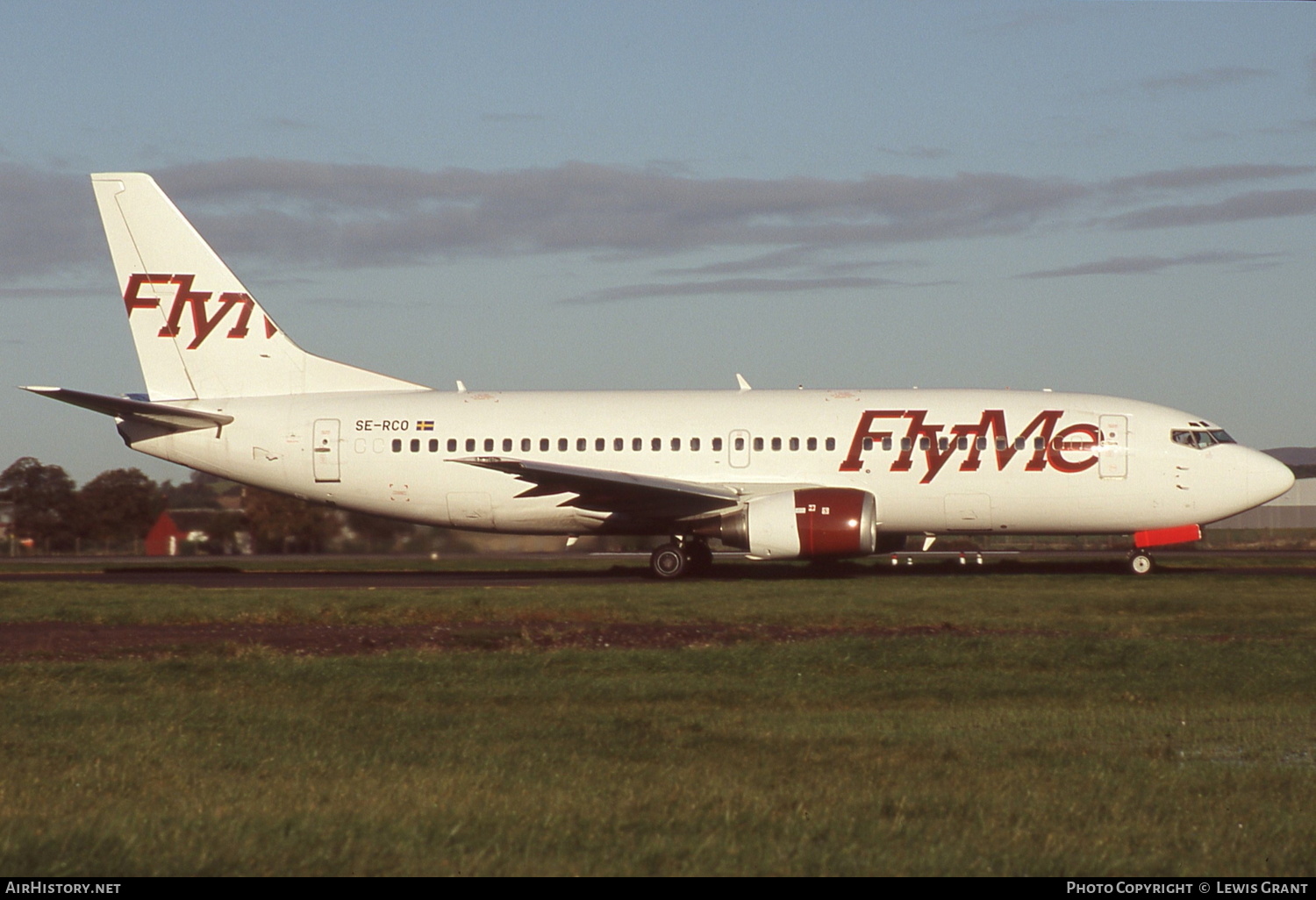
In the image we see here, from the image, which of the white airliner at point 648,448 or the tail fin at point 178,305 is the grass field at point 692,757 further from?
the tail fin at point 178,305

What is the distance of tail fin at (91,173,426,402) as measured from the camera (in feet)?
105

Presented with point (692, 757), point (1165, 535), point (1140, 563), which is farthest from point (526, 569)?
point (692, 757)

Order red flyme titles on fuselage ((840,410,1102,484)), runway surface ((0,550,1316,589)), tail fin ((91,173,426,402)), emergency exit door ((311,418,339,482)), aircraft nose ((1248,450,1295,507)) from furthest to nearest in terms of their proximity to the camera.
Answer: tail fin ((91,173,426,402)), emergency exit door ((311,418,339,482)), runway surface ((0,550,1316,589)), red flyme titles on fuselage ((840,410,1102,484)), aircraft nose ((1248,450,1295,507))

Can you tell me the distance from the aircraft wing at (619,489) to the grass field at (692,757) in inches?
386

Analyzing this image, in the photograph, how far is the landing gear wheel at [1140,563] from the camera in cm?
2927

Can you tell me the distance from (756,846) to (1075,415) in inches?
924

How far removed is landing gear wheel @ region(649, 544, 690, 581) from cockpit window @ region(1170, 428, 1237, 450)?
10533mm

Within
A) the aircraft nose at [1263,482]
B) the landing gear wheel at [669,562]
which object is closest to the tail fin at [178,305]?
the landing gear wheel at [669,562]

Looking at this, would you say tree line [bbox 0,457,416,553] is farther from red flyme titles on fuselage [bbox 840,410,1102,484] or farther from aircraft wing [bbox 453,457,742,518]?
red flyme titles on fuselage [bbox 840,410,1102,484]

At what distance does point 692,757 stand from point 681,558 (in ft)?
65.8

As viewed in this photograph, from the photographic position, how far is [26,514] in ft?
148

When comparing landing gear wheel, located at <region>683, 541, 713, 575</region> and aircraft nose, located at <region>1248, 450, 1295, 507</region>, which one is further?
landing gear wheel, located at <region>683, 541, 713, 575</region>

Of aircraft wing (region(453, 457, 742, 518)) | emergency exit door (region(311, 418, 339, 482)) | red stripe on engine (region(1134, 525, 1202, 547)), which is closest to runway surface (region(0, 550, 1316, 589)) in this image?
red stripe on engine (region(1134, 525, 1202, 547))

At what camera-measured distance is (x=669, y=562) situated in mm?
30000
